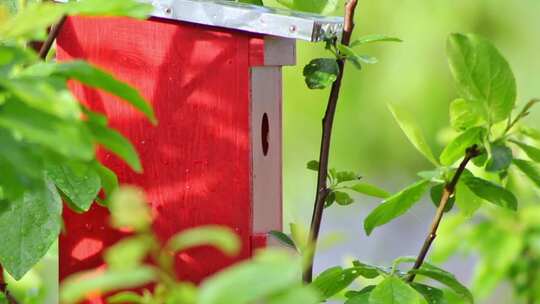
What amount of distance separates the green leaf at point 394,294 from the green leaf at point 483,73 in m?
0.24

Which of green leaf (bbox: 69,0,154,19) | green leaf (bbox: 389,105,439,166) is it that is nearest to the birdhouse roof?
green leaf (bbox: 389,105,439,166)

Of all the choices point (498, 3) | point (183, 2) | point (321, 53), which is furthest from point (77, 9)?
point (498, 3)

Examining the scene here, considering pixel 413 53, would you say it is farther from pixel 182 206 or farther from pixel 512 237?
pixel 182 206

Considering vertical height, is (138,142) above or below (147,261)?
above

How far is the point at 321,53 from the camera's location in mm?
3428

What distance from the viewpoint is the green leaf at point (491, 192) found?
1479 mm

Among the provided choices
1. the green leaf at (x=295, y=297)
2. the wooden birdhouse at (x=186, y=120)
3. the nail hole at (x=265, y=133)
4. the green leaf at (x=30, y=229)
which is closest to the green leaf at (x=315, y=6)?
the wooden birdhouse at (x=186, y=120)

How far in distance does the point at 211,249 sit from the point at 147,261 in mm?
96

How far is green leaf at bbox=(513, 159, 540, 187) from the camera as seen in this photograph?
1482 millimetres

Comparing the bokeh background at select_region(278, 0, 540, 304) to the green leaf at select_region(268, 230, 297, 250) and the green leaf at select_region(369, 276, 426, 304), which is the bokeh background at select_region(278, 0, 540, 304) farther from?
the green leaf at select_region(369, 276, 426, 304)

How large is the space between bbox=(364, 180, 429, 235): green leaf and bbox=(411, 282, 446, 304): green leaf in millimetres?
96

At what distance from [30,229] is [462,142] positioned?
0.55 m

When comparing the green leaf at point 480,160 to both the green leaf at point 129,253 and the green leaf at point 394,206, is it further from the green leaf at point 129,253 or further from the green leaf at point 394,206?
the green leaf at point 129,253

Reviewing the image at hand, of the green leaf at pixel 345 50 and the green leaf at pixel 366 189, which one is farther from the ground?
the green leaf at pixel 345 50
